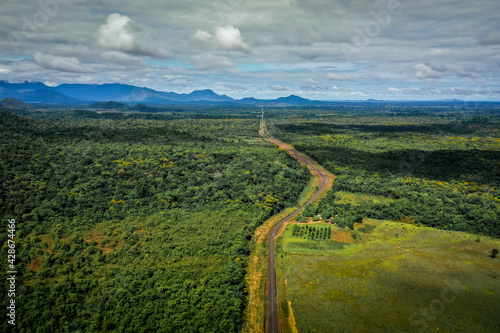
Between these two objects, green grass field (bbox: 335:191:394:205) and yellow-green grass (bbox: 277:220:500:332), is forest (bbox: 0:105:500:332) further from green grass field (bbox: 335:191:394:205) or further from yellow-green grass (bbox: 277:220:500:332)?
yellow-green grass (bbox: 277:220:500:332)

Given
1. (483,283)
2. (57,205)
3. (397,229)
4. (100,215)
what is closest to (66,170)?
(57,205)

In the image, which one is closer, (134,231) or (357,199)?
(134,231)

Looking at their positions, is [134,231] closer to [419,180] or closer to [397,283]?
[397,283]

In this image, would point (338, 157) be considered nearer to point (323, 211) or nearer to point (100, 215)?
point (323, 211)

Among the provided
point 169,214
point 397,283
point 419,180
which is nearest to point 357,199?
point 419,180

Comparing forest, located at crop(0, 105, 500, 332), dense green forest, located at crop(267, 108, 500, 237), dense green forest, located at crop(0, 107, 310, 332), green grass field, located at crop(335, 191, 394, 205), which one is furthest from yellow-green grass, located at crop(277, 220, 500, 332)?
green grass field, located at crop(335, 191, 394, 205)

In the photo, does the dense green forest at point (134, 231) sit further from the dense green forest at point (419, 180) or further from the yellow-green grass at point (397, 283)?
the dense green forest at point (419, 180)
